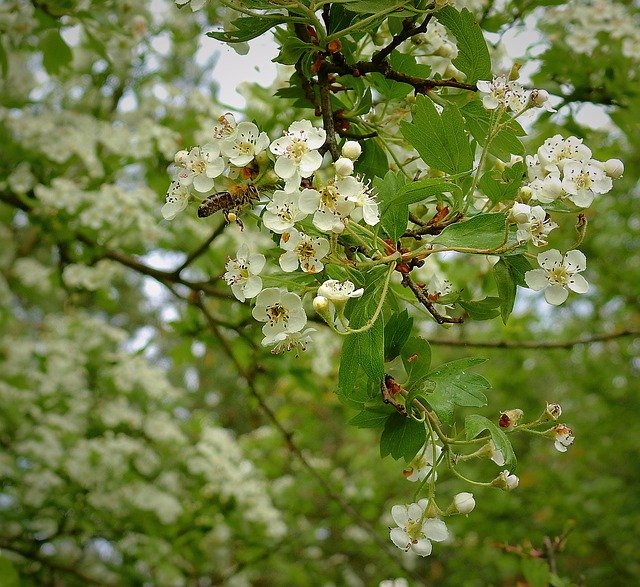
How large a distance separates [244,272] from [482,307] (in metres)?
0.31

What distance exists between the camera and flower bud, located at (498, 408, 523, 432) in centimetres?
85

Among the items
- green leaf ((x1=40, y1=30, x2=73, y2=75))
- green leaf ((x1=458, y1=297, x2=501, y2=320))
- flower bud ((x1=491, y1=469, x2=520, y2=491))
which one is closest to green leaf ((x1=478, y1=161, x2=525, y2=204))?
green leaf ((x1=458, y1=297, x2=501, y2=320))

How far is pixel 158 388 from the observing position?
128 inches

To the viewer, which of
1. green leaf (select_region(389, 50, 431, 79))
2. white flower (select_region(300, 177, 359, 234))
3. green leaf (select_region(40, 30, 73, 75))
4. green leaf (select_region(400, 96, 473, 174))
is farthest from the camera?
green leaf (select_region(40, 30, 73, 75))

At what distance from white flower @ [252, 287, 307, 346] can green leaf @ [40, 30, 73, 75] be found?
1380 millimetres

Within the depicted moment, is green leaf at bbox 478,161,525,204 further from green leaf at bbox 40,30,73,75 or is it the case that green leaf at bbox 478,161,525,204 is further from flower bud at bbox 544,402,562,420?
green leaf at bbox 40,30,73,75

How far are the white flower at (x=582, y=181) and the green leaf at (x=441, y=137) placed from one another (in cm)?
12

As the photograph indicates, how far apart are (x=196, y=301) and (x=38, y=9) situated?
87 centimetres

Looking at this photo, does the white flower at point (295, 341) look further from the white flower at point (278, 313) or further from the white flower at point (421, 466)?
the white flower at point (421, 466)

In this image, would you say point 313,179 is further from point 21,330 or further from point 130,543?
point 21,330

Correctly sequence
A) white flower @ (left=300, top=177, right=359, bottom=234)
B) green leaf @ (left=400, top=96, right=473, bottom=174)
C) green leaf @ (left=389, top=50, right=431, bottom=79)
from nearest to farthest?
white flower @ (left=300, top=177, right=359, bottom=234) < green leaf @ (left=400, top=96, right=473, bottom=174) < green leaf @ (left=389, top=50, right=431, bottom=79)

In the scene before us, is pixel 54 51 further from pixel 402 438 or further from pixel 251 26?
pixel 402 438

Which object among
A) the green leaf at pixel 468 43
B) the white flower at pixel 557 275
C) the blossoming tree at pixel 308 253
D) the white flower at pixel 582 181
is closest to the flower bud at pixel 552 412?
the blossoming tree at pixel 308 253

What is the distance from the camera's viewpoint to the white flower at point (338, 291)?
76cm
